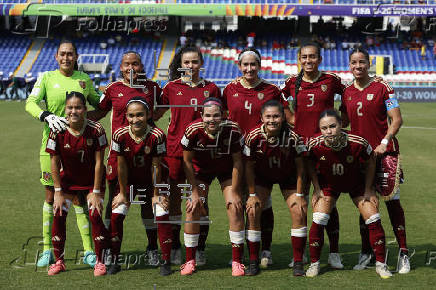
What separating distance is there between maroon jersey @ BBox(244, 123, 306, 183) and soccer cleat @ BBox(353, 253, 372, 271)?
1.18 meters

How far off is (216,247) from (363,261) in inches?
69.5

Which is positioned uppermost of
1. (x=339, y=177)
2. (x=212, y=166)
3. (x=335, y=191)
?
(x=212, y=166)

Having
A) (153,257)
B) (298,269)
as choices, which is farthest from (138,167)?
(298,269)

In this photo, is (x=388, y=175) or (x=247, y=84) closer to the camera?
(x=388, y=175)

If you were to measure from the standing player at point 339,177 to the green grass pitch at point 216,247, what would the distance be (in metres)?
0.31

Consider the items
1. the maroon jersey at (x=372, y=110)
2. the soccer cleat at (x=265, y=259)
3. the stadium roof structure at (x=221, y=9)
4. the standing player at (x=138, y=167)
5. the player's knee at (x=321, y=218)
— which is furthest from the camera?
the stadium roof structure at (x=221, y=9)

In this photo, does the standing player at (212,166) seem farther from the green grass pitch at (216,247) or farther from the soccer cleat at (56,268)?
the soccer cleat at (56,268)

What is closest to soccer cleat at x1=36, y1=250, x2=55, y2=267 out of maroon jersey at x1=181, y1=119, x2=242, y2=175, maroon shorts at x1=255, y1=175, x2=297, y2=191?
maroon jersey at x1=181, y1=119, x2=242, y2=175

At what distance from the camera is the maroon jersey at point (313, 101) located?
6887mm

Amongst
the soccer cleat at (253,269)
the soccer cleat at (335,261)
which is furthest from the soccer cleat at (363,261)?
the soccer cleat at (253,269)

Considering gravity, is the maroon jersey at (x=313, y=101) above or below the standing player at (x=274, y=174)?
above

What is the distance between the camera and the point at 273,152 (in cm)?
655

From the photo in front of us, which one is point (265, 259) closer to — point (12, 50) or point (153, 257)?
point (153, 257)

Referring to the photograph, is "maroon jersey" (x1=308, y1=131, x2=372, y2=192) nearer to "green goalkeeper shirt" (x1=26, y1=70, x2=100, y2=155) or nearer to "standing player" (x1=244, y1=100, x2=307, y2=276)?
"standing player" (x1=244, y1=100, x2=307, y2=276)
